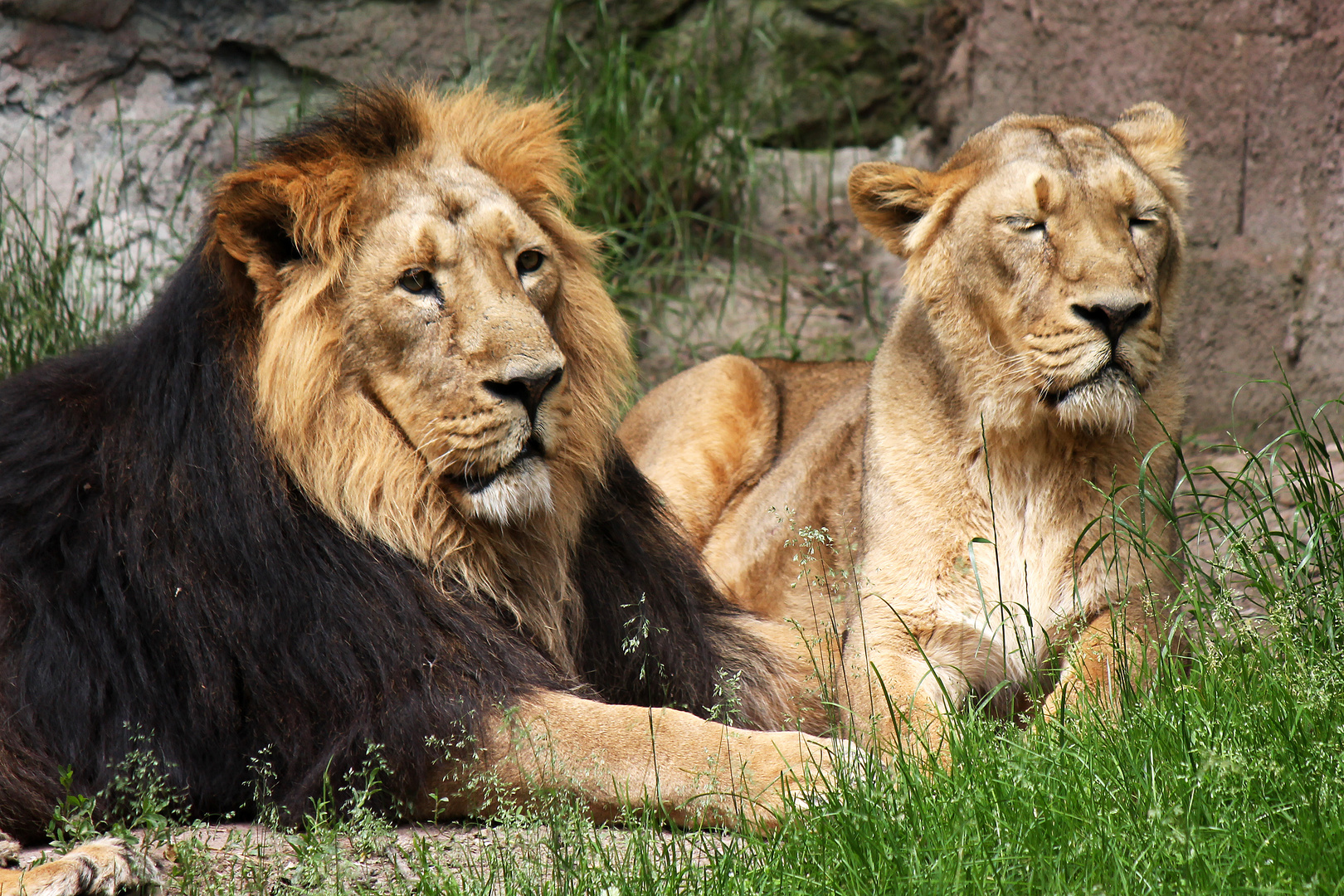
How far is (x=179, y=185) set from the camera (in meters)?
6.61

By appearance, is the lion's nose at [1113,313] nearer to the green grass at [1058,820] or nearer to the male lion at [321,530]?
the green grass at [1058,820]

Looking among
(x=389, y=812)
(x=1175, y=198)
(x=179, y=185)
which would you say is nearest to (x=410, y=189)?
(x=389, y=812)

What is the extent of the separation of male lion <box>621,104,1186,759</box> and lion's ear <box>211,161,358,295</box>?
147 cm

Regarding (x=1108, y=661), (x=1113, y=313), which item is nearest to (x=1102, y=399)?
(x=1113, y=313)

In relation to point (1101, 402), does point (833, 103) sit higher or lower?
higher

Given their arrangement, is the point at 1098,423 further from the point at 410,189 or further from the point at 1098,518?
the point at 410,189

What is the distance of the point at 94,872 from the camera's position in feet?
8.41

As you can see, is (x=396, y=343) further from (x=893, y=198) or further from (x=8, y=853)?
(x=893, y=198)

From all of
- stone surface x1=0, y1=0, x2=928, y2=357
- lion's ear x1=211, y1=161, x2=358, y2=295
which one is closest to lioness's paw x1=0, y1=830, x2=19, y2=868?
lion's ear x1=211, y1=161, x2=358, y2=295

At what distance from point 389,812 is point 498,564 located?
66cm

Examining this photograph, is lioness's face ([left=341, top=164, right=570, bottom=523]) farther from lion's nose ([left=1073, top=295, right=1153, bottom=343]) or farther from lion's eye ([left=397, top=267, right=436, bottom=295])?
lion's nose ([left=1073, top=295, right=1153, bottom=343])

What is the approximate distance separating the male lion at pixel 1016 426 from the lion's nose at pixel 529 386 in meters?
0.94

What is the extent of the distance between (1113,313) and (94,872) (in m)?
2.54

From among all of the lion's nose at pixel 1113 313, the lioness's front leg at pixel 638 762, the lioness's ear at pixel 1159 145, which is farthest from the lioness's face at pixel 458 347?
the lioness's ear at pixel 1159 145
